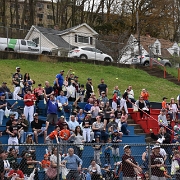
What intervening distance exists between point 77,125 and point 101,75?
54.1ft

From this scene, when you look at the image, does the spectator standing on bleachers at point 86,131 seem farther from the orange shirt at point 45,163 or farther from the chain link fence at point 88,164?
the orange shirt at point 45,163

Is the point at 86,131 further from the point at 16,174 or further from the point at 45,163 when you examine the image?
the point at 16,174

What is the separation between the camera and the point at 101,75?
113ft

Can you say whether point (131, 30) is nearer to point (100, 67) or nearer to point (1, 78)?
point (100, 67)

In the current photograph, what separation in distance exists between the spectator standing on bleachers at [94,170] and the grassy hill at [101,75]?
1514 centimetres

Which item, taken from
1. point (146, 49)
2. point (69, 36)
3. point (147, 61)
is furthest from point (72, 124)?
point (146, 49)

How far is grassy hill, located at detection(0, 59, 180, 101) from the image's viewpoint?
3088 cm

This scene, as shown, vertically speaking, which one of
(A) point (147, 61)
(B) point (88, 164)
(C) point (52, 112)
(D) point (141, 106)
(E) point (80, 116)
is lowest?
(B) point (88, 164)

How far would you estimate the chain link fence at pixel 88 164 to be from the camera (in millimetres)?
12750

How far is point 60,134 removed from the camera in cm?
1705

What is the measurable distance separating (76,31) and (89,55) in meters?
12.1

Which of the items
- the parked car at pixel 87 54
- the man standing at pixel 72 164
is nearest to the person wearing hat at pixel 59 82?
the man standing at pixel 72 164

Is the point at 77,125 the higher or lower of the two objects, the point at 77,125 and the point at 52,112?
the lower

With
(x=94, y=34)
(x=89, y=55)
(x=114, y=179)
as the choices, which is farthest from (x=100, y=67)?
(x=114, y=179)
